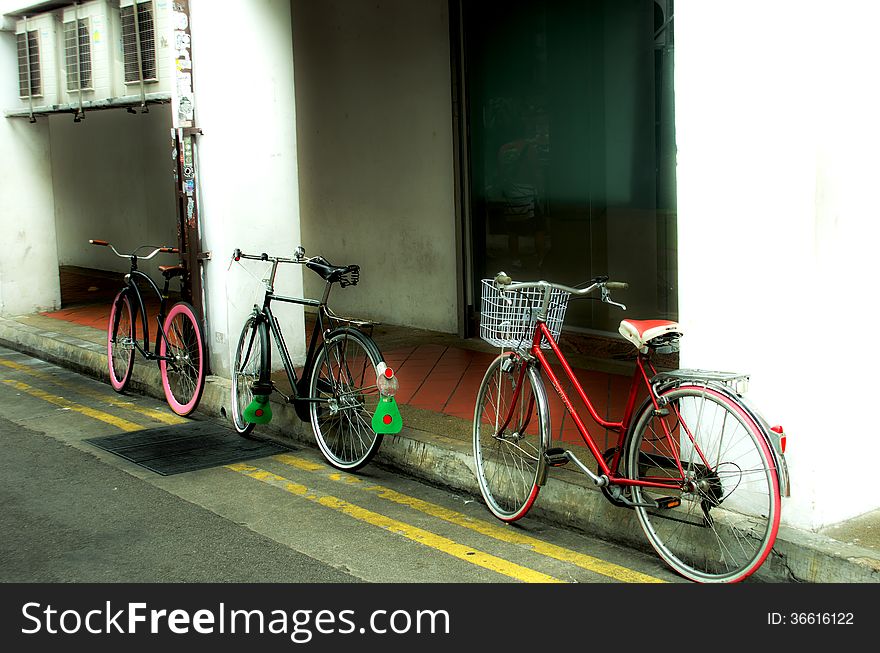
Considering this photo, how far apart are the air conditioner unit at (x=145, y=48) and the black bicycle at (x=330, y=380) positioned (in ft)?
7.67

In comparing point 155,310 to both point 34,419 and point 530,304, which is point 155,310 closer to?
A: point 34,419

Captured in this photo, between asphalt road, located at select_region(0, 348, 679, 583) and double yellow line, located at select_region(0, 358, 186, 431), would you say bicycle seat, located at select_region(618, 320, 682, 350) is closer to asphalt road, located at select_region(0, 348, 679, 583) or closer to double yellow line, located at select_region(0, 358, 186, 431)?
asphalt road, located at select_region(0, 348, 679, 583)

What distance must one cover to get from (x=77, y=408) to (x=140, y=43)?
299 cm

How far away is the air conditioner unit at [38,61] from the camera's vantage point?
34.1 ft

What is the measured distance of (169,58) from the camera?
8141 millimetres

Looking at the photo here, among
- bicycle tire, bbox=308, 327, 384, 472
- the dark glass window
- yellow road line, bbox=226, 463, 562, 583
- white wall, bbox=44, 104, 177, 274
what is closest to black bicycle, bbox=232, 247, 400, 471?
bicycle tire, bbox=308, 327, 384, 472

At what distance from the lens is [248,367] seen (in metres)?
6.97

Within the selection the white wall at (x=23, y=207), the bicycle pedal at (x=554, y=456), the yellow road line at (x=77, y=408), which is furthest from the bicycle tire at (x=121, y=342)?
the bicycle pedal at (x=554, y=456)

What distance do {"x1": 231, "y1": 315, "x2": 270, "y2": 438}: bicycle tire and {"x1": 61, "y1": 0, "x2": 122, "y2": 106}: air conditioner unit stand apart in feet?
11.4

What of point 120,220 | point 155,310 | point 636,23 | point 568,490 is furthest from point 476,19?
point 120,220

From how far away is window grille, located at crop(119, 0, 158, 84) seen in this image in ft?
28.1

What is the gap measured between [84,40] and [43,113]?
141 cm

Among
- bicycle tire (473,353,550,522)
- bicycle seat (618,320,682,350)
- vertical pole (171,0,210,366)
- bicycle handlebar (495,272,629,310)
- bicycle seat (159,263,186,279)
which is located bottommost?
bicycle tire (473,353,550,522)

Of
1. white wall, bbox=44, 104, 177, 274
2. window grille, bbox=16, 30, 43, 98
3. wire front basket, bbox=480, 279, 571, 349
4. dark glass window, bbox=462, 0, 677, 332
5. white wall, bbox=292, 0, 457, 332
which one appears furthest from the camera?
white wall, bbox=44, 104, 177, 274
